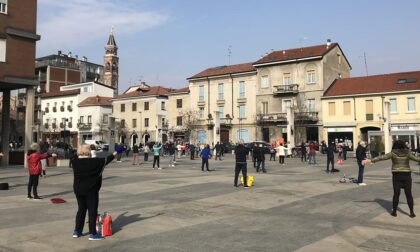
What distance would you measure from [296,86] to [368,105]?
9.68 meters

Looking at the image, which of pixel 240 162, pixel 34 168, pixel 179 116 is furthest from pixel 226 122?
pixel 34 168

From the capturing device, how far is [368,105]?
48781mm

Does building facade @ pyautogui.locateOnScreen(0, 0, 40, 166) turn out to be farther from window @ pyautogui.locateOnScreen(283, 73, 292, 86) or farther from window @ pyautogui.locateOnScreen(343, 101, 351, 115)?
window @ pyautogui.locateOnScreen(343, 101, 351, 115)

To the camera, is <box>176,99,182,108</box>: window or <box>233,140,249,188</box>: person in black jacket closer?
<box>233,140,249,188</box>: person in black jacket

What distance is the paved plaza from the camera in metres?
6.86

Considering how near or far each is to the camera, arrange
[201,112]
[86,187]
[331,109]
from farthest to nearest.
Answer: [201,112]
[331,109]
[86,187]

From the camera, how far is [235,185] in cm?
1506

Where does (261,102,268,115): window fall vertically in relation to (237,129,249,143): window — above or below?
above

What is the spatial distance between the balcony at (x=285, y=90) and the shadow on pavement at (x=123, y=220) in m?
46.8

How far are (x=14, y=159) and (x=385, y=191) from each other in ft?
85.4

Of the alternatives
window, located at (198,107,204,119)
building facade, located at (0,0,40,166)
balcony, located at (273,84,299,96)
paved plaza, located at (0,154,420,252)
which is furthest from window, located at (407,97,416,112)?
building facade, located at (0,0,40,166)

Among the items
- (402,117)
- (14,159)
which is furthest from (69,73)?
(402,117)

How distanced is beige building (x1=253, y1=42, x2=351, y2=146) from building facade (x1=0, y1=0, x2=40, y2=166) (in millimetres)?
33331

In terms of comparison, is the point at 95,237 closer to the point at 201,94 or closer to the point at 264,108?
the point at 264,108
